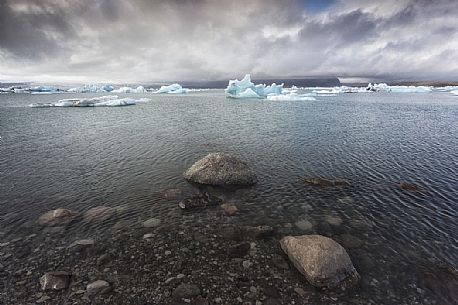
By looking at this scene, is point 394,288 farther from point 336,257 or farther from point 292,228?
point 292,228

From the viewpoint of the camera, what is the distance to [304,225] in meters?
10.6

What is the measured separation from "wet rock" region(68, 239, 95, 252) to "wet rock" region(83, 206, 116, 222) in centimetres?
151

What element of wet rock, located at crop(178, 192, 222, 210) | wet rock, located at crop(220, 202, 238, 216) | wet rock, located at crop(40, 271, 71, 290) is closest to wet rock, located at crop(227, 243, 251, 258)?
wet rock, located at crop(220, 202, 238, 216)

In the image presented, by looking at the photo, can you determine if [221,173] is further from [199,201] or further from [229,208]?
[229,208]

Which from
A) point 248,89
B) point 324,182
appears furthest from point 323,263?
point 248,89

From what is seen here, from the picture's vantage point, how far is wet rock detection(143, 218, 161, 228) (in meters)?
10.5

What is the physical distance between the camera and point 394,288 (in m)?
7.47

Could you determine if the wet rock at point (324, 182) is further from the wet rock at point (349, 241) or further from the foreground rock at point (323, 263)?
the foreground rock at point (323, 263)

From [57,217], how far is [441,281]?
554 inches

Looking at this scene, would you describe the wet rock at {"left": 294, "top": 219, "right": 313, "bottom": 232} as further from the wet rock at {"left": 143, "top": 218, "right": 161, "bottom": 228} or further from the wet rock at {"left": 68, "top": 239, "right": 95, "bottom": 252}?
the wet rock at {"left": 68, "top": 239, "right": 95, "bottom": 252}

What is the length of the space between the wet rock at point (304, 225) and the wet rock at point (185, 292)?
497cm

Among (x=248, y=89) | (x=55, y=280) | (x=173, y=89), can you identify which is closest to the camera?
(x=55, y=280)

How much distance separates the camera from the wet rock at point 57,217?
1051 centimetres

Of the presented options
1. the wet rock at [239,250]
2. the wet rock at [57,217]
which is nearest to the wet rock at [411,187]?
the wet rock at [239,250]
